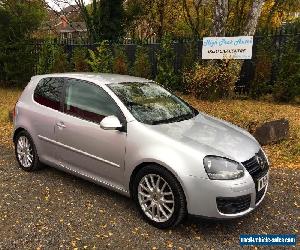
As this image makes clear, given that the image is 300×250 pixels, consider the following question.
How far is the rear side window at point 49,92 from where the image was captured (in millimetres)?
5453

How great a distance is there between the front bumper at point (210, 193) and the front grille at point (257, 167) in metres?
0.17

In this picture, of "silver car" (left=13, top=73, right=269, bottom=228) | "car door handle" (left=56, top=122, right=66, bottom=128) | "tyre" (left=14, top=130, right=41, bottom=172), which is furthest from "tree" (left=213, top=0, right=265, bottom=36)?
"car door handle" (left=56, top=122, right=66, bottom=128)

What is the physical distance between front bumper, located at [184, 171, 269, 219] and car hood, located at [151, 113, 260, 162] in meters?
0.31

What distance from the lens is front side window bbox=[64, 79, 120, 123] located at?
189 inches

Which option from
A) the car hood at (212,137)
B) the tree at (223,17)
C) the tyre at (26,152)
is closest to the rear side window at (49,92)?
the tyre at (26,152)

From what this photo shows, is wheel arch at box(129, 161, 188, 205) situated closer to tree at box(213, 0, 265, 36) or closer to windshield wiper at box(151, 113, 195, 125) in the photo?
windshield wiper at box(151, 113, 195, 125)

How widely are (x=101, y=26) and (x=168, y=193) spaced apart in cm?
1518

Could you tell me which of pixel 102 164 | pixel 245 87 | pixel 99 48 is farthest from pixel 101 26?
pixel 102 164

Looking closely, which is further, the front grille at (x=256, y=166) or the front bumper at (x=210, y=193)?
the front grille at (x=256, y=166)

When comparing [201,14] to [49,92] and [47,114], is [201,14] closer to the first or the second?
[49,92]

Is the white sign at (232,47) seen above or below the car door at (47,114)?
above

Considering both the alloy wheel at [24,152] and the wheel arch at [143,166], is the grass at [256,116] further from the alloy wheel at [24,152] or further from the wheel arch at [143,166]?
the wheel arch at [143,166]

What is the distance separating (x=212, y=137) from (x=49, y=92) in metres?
2.61

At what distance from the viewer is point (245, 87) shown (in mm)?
12102
